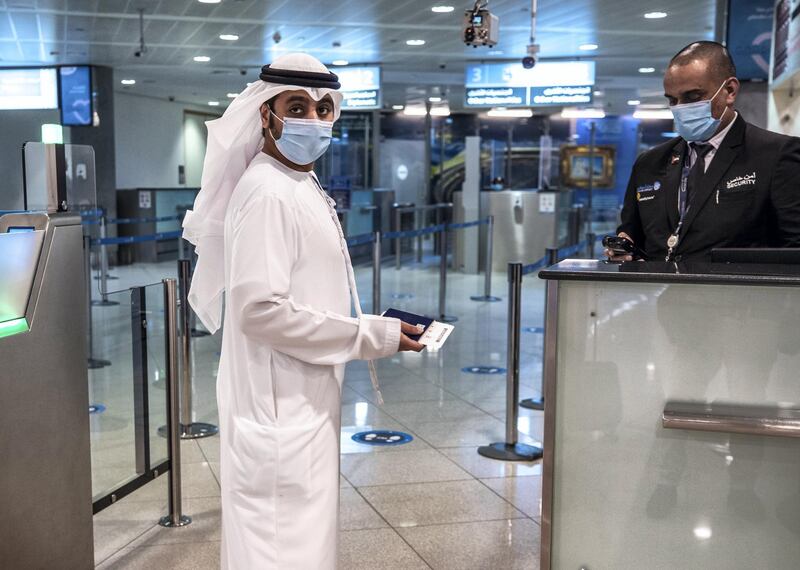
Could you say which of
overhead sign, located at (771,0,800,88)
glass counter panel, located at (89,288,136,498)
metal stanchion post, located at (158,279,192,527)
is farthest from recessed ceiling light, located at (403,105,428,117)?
metal stanchion post, located at (158,279,192,527)

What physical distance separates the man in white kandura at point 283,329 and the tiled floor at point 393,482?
1.33 metres

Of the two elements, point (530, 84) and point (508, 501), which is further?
point (530, 84)

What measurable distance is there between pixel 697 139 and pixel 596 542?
1448mm

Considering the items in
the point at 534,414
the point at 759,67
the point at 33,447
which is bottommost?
the point at 534,414

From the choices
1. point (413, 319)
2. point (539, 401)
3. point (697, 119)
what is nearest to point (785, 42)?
point (539, 401)

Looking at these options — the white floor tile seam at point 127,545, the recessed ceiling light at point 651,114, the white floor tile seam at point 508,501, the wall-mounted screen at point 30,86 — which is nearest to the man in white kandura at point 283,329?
the white floor tile seam at point 127,545

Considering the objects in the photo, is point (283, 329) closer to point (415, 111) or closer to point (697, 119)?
point (697, 119)

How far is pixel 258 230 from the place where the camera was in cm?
229

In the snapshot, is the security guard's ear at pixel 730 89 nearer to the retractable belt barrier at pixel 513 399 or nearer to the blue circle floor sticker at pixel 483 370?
the retractable belt barrier at pixel 513 399

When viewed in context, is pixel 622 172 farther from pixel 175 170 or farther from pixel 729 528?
pixel 729 528

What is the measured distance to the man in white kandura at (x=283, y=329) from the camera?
7.57 ft

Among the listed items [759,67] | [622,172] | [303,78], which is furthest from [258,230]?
[622,172]

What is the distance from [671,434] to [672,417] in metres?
0.07

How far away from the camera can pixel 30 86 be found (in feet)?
50.7
